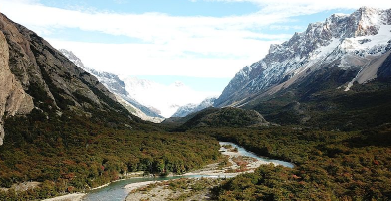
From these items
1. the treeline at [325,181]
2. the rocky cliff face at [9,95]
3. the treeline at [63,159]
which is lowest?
the treeline at [325,181]

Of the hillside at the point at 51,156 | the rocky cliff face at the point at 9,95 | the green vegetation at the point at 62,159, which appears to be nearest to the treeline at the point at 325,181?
the green vegetation at the point at 62,159

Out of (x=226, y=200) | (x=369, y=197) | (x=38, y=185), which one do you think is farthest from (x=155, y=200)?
(x=369, y=197)

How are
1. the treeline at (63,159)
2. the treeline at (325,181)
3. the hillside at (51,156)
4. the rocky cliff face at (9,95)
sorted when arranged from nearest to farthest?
the treeline at (325,181)
the hillside at (51,156)
the treeline at (63,159)
the rocky cliff face at (9,95)

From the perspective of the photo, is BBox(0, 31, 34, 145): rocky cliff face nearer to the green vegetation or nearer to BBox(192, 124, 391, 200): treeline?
the green vegetation

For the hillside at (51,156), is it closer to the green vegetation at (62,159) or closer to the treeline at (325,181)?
the green vegetation at (62,159)

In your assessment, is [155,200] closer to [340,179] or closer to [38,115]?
Result: [340,179]

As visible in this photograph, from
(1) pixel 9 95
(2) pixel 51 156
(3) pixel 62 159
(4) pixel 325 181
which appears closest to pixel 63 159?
(3) pixel 62 159

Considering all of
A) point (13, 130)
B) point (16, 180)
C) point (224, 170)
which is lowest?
point (224, 170)
